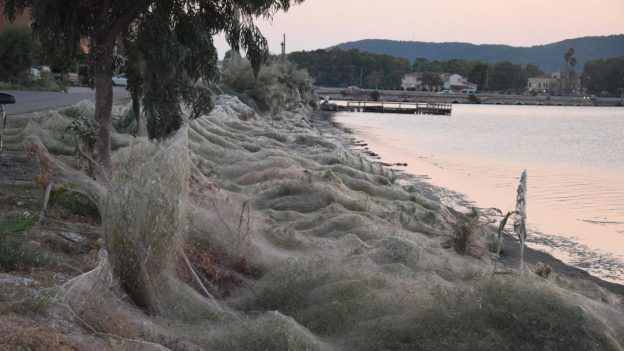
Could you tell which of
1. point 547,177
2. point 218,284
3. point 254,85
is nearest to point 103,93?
point 218,284

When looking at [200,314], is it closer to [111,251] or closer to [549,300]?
[111,251]

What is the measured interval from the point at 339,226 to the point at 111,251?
232 inches

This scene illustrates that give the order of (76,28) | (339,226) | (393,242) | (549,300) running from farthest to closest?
(339,226) → (76,28) → (393,242) → (549,300)

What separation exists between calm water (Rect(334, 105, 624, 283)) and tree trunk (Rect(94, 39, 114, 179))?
9756 mm

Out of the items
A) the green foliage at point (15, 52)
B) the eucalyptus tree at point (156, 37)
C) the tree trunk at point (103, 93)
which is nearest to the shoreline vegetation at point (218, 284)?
the tree trunk at point (103, 93)

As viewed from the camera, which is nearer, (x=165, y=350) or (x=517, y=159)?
(x=165, y=350)

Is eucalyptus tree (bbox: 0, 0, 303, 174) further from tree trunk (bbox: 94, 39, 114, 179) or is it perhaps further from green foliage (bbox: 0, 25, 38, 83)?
green foliage (bbox: 0, 25, 38, 83)

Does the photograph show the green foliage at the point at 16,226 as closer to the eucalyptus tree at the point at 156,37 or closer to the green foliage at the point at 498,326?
the green foliage at the point at 498,326

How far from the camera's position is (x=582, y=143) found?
206ft

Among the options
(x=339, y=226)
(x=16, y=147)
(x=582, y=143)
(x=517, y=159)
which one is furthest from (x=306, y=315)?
(x=582, y=143)

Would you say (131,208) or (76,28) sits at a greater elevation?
(76,28)

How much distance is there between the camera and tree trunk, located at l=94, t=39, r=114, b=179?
457 inches

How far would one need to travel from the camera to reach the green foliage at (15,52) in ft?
152

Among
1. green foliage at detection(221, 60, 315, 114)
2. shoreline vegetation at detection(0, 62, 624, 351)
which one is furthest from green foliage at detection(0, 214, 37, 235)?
green foliage at detection(221, 60, 315, 114)
